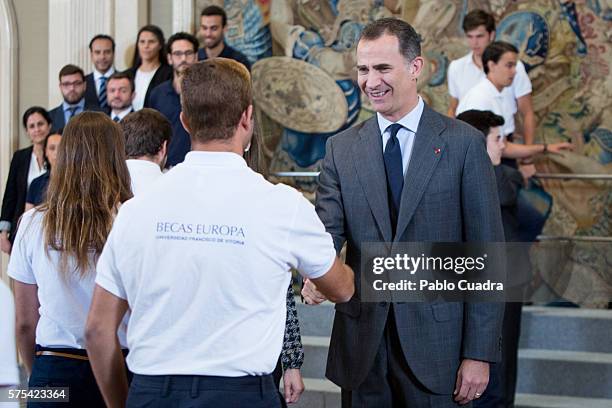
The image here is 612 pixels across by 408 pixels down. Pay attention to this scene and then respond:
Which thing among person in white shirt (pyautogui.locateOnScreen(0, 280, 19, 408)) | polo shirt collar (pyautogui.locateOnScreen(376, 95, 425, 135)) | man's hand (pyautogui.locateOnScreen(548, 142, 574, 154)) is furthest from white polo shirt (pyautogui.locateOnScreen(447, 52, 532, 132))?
person in white shirt (pyautogui.locateOnScreen(0, 280, 19, 408))

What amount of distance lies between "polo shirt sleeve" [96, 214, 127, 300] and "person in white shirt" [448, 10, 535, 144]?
5191mm

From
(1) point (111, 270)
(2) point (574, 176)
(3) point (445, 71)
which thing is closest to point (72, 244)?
(1) point (111, 270)

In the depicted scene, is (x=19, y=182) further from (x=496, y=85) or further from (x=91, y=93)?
(x=496, y=85)

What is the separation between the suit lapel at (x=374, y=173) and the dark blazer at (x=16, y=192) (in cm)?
521

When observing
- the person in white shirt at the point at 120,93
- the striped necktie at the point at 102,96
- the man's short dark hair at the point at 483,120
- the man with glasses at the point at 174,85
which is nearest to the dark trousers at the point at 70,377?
the man's short dark hair at the point at 483,120

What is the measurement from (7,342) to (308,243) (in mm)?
865

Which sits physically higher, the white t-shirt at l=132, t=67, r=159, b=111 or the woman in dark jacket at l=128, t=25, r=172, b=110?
the woman in dark jacket at l=128, t=25, r=172, b=110

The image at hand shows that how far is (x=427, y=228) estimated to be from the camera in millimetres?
3689

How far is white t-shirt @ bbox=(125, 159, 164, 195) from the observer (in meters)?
4.25

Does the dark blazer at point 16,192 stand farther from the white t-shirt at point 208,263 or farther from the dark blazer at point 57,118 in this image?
the white t-shirt at point 208,263

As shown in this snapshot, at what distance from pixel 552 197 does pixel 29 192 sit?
3929mm

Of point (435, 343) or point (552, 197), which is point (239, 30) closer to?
point (552, 197)

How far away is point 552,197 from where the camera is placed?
845 centimetres

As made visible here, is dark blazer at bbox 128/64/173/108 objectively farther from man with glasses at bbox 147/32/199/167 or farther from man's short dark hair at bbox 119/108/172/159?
man's short dark hair at bbox 119/108/172/159
